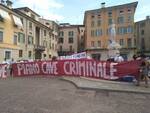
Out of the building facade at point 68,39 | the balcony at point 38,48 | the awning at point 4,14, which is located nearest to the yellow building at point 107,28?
the building facade at point 68,39

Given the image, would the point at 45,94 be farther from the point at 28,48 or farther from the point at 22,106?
the point at 28,48

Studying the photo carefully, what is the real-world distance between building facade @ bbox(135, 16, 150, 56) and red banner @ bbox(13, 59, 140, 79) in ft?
186

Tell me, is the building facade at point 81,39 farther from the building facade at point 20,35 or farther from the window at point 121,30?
the building facade at point 20,35

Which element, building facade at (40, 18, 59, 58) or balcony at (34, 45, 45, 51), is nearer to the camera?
balcony at (34, 45, 45, 51)

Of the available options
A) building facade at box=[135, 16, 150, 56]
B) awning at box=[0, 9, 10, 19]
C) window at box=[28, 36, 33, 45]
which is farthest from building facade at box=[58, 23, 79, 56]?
awning at box=[0, 9, 10, 19]

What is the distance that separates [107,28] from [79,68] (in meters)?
48.1

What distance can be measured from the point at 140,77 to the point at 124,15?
5095 centimetres

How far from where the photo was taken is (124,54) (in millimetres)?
61938

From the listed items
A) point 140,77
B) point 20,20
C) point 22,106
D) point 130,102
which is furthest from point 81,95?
point 20,20

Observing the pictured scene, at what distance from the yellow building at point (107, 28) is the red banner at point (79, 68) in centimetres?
4463

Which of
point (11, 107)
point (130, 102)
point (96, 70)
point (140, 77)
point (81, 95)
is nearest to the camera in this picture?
point (11, 107)

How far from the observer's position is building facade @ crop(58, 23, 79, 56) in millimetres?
80062

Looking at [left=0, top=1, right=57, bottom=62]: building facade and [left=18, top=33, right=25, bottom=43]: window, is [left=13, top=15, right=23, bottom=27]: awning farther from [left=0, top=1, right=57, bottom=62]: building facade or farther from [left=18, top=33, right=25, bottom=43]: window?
[left=18, top=33, right=25, bottom=43]: window

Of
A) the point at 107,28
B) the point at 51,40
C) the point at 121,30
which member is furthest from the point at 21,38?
the point at 121,30
